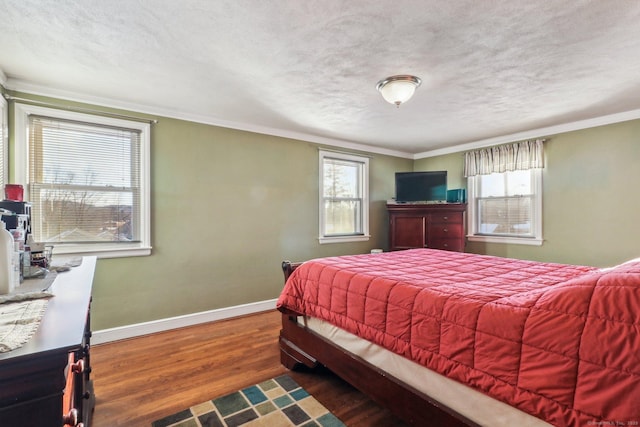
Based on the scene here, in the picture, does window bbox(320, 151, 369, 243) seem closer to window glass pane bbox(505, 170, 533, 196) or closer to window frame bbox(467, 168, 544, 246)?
window frame bbox(467, 168, 544, 246)

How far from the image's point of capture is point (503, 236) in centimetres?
434

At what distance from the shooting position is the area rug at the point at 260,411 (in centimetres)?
178

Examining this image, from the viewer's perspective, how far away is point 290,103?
304 centimetres

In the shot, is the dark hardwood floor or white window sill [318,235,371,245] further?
white window sill [318,235,371,245]

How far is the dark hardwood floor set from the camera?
1.89 meters

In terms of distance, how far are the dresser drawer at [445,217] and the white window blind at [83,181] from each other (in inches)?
150

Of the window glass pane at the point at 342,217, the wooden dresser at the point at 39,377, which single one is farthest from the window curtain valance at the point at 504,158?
the wooden dresser at the point at 39,377

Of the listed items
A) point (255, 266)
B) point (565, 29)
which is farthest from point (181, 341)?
point (565, 29)

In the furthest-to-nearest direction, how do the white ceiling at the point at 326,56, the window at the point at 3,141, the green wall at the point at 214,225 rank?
1. the green wall at the point at 214,225
2. the window at the point at 3,141
3. the white ceiling at the point at 326,56

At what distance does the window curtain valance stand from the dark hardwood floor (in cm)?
366

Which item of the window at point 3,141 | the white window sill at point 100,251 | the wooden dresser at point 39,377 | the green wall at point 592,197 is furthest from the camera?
the green wall at point 592,197

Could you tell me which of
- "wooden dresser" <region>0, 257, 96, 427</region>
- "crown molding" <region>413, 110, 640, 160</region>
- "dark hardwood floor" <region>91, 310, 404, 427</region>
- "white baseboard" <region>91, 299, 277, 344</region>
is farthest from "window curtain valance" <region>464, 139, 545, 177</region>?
"wooden dresser" <region>0, 257, 96, 427</region>

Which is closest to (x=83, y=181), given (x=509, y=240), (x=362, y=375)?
(x=362, y=375)

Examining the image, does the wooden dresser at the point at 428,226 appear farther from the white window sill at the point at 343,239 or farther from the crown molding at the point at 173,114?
the crown molding at the point at 173,114
